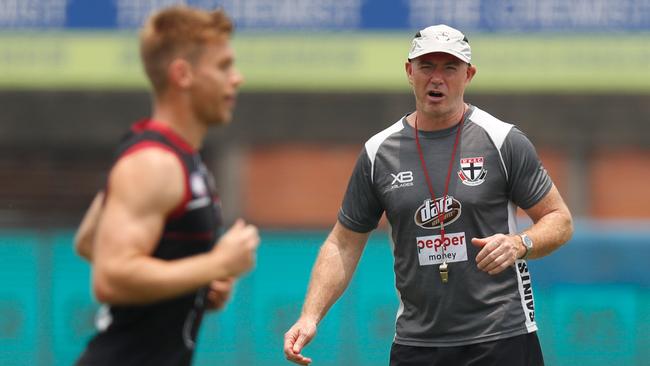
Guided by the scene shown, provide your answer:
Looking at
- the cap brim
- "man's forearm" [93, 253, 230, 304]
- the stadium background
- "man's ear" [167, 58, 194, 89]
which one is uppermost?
"man's ear" [167, 58, 194, 89]

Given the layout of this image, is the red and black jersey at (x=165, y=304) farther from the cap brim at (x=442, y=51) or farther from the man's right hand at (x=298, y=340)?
the cap brim at (x=442, y=51)

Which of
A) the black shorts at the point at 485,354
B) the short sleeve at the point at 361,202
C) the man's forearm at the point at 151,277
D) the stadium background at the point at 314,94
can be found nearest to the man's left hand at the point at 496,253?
the black shorts at the point at 485,354

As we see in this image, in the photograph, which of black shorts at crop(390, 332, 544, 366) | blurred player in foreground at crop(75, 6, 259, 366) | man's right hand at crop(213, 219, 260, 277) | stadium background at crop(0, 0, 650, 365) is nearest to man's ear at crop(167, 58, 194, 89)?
blurred player in foreground at crop(75, 6, 259, 366)

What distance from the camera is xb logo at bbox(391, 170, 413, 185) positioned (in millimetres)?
5598

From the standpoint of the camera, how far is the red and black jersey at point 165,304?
410 cm

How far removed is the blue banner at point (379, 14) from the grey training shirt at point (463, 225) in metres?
8.91

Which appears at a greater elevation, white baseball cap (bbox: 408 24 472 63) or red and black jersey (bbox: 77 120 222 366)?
white baseball cap (bbox: 408 24 472 63)

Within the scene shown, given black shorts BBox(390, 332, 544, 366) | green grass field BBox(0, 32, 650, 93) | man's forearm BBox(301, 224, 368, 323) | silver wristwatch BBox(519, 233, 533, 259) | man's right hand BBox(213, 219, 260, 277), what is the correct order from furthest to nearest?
green grass field BBox(0, 32, 650, 93) → man's forearm BBox(301, 224, 368, 323) → black shorts BBox(390, 332, 544, 366) → silver wristwatch BBox(519, 233, 533, 259) → man's right hand BBox(213, 219, 260, 277)

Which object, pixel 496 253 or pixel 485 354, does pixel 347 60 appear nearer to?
pixel 485 354

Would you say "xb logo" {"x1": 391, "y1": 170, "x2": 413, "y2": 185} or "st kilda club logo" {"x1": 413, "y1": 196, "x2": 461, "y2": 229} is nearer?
"st kilda club logo" {"x1": 413, "y1": 196, "x2": 461, "y2": 229}

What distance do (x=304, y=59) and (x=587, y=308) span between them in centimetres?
522

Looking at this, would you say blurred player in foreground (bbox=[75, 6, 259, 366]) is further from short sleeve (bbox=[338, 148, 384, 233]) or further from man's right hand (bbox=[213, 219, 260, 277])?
short sleeve (bbox=[338, 148, 384, 233])

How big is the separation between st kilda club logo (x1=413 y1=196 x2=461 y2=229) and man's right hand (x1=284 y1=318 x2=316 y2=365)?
634 mm

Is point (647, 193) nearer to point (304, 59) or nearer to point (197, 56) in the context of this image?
point (304, 59)
